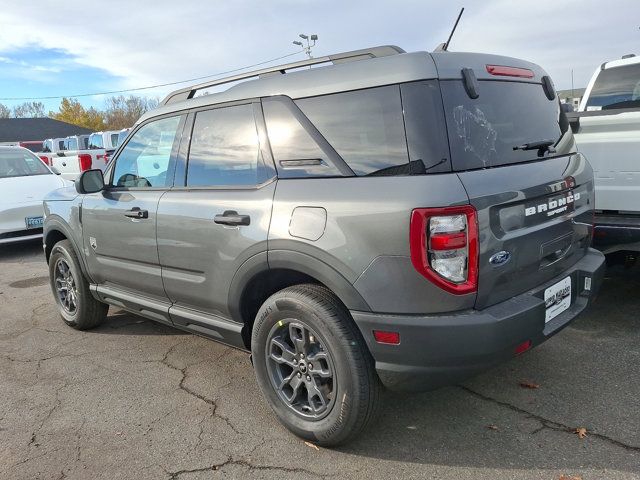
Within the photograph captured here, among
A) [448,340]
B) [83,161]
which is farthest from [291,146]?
[83,161]

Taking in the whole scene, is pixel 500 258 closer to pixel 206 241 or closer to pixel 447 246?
pixel 447 246

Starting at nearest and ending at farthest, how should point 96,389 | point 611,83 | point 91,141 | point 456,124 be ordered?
point 456,124 < point 96,389 < point 611,83 < point 91,141

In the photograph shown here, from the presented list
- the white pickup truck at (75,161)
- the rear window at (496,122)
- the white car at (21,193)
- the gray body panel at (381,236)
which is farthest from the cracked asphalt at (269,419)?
the white pickup truck at (75,161)

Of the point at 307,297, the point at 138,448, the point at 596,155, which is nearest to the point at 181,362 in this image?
the point at 138,448

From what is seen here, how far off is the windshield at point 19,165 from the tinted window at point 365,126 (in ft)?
26.7

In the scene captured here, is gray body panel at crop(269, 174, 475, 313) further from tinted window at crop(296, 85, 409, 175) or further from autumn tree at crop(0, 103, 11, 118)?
autumn tree at crop(0, 103, 11, 118)

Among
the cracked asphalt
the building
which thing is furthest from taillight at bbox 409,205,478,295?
the building

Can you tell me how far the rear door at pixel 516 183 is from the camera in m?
2.36

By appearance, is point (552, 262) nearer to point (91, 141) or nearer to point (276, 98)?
point (276, 98)

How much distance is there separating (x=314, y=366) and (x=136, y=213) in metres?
1.72

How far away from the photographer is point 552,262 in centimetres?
276

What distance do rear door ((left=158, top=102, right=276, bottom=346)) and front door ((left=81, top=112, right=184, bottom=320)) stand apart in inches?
6.4

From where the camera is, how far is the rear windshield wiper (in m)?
2.80

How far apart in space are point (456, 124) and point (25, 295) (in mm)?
5529
